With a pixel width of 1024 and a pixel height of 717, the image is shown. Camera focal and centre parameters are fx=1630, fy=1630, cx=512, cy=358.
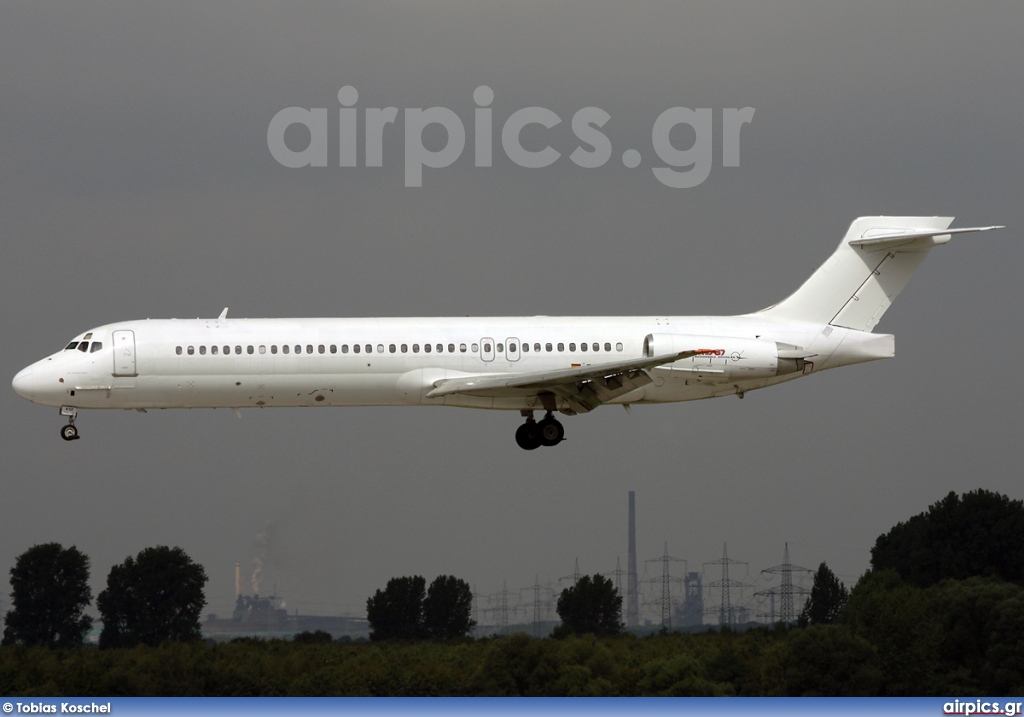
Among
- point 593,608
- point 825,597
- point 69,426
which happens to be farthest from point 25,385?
point 825,597

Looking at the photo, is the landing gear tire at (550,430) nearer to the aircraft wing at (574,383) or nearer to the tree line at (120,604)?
the aircraft wing at (574,383)

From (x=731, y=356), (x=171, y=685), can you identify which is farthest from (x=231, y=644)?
(x=731, y=356)

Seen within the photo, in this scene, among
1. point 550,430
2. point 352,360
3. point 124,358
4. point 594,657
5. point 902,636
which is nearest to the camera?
point 124,358

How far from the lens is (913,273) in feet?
141

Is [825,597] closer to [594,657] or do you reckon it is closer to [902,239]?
[594,657]

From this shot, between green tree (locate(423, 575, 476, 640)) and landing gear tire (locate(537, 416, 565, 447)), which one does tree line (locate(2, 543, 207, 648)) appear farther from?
landing gear tire (locate(537, 416, 565, 447))

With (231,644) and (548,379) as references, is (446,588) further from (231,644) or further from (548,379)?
(548,379)

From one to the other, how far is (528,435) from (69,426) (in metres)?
11.3

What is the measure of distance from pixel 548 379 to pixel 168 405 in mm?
9199

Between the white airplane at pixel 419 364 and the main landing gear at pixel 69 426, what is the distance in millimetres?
34

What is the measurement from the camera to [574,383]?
128 ft

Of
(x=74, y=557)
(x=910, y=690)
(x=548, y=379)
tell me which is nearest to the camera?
(x=548, y=379)

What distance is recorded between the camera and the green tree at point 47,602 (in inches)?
2913

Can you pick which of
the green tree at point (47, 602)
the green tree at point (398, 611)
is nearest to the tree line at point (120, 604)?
the green tree at point (47, 602)
